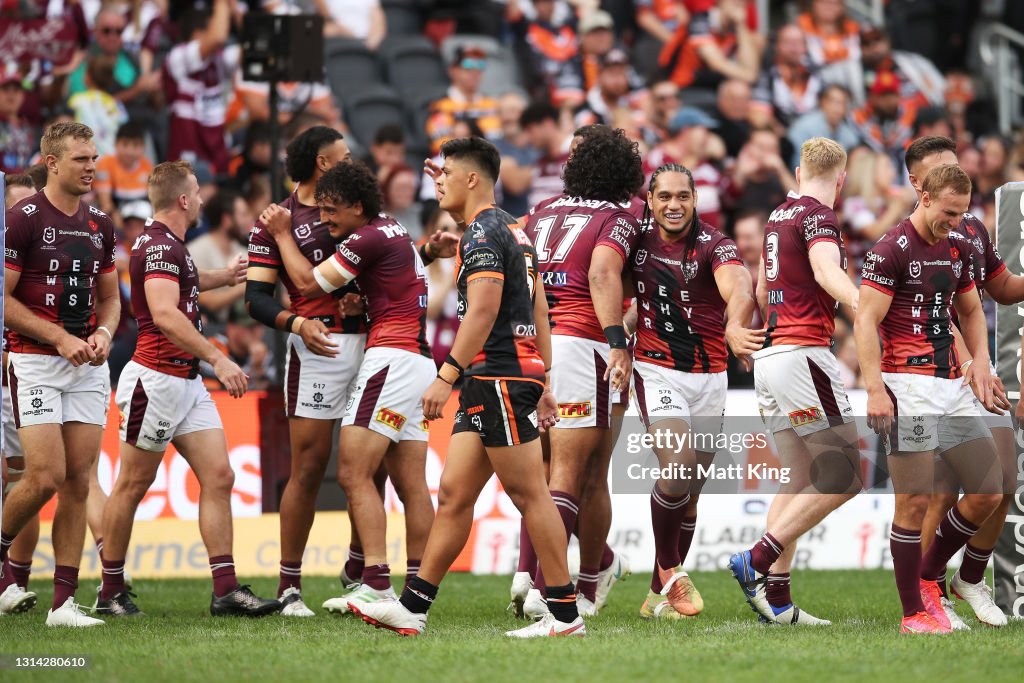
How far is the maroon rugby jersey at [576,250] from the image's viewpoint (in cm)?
855

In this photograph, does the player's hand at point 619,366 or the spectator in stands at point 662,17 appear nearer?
the player's hand at point 619,366

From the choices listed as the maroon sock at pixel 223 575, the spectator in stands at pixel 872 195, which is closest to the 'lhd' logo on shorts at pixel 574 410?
the maroon sock at pixel 223 575

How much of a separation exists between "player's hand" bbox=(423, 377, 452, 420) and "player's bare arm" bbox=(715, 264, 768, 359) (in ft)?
6.74

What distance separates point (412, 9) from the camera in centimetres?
1955

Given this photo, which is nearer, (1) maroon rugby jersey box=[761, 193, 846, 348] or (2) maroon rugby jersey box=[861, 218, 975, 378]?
(2) maroon rugby jersey box=[861, 218, 975, 378]

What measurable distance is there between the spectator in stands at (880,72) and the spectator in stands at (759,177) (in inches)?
120

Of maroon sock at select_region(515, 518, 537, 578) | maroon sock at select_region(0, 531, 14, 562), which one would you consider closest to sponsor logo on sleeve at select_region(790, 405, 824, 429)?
maroon sock at select_region(515, 518, 537, 578)

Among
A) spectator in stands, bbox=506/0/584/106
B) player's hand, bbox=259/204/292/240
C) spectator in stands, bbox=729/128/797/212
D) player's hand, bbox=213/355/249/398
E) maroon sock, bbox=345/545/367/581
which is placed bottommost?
maroon sock, bbox=345/545/367/581

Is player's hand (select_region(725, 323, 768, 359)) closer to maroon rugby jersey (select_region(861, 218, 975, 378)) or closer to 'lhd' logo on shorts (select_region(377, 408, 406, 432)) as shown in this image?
maroon rugby jersey (select_region(861, 218, 975, 378))

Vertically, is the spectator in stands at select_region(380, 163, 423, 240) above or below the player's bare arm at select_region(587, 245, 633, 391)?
above

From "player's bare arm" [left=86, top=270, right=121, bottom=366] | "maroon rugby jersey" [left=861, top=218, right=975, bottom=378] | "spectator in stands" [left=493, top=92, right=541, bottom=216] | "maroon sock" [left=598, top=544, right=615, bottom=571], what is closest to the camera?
"maroon rugby jersey" [left=861, top=218, right=975, bottom=378]

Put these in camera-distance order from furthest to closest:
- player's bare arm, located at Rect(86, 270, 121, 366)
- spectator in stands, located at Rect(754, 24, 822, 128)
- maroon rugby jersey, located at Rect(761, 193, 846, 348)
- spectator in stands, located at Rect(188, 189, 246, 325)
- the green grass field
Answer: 1. spectator in stands, located at Rect(754, 24, 822, 128)
2. spectator in stands, located at Rect(188, 189, 246, 325)
3. player's bare arm, located at Rect(86, 270, 121, 366)
4. maroon rugby jersey, located at Rect(761, 193, 846, 348)
5. the green grass field

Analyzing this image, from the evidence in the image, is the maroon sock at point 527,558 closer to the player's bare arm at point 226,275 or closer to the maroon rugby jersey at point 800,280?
the maroon rugby jersey at point 800,280

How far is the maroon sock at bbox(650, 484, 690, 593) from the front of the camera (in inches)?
340
